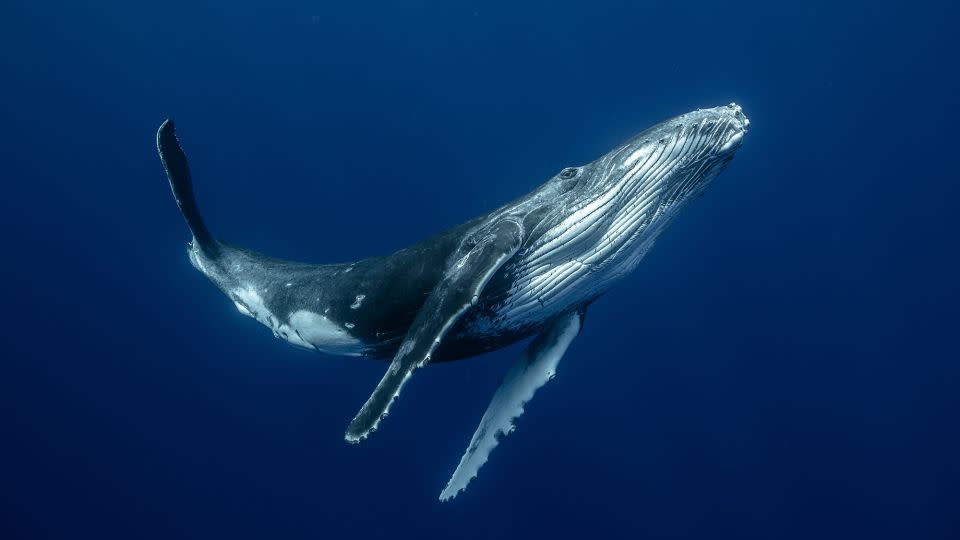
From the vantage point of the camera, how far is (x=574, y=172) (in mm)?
5422

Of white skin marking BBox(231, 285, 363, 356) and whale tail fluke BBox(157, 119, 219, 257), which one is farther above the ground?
whale tail fluke BBox(157, 119, 219, 257)

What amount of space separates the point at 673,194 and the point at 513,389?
8.36 ft

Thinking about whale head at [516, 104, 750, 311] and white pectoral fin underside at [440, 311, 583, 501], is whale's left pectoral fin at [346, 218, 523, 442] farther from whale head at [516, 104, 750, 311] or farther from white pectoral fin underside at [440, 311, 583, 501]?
white pectoral fin underside at [440, 311, 583, 501]

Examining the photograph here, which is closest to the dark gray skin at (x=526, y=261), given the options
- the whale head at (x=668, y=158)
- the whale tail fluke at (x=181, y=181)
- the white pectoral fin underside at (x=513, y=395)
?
the whale head at (x=668, y=158)

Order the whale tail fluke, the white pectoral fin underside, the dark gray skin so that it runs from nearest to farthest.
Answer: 1. the dark gray skin
2. the white pectoral fin underside
3. the whale tail fluke

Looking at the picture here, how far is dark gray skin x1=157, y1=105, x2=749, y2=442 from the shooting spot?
Result: 4.74 metres

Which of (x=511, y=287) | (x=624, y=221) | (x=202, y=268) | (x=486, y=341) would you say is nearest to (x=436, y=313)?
(x=511, y=287)

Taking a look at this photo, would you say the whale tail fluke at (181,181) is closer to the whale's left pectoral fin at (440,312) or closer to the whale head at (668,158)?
the whale's left pectoral fin at (440,312)

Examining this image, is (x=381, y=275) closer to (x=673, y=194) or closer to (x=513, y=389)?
(x=513, y=389)

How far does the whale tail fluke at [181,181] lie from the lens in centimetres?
765

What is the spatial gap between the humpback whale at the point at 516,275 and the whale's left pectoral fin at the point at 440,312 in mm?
10

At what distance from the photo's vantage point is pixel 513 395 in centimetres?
629

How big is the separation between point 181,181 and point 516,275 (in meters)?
5.31

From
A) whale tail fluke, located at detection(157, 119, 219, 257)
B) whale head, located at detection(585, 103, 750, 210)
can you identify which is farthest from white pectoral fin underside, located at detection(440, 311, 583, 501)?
whale tail fluke, located at detection(157, 119, 219, 257)
